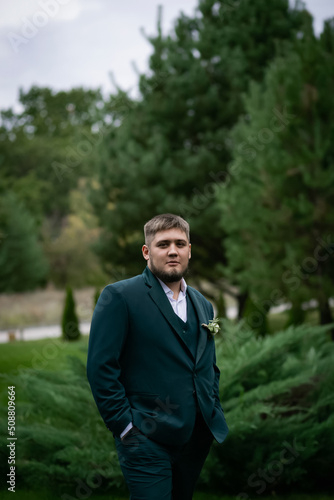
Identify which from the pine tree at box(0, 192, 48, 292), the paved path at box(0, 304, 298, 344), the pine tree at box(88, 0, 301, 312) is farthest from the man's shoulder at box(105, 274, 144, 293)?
the pine tree at box(0, 192, 48, 292)

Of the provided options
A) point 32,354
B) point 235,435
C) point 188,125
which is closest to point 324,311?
point 32,354

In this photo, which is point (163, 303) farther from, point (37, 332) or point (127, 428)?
point (37, 332)

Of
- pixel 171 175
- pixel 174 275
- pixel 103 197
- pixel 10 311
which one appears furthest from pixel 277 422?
pixel 10 311

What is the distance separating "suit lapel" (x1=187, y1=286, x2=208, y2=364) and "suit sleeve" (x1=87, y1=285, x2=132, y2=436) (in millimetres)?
402

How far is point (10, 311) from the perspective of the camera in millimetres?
22797

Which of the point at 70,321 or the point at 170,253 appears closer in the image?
the point at 170,253

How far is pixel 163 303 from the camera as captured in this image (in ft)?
7.70

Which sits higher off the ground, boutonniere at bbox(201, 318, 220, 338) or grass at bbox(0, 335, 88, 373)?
boutonniere at bbox(201, 318, 220, 338)

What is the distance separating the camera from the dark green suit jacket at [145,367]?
216 centimetres

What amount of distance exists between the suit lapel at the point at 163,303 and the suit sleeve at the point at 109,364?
7.2 inches

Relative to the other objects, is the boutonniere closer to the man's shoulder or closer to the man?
the man

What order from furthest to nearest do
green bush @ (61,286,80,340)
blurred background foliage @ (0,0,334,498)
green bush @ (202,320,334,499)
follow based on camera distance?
1. green bush @ (61,286,80,340)
2. blurred background foliage @ (0,0,334,498)
3. green bush @ (202,320,334,499)

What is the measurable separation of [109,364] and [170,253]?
0.60 metres

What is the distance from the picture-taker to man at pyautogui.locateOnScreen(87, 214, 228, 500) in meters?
2.17
